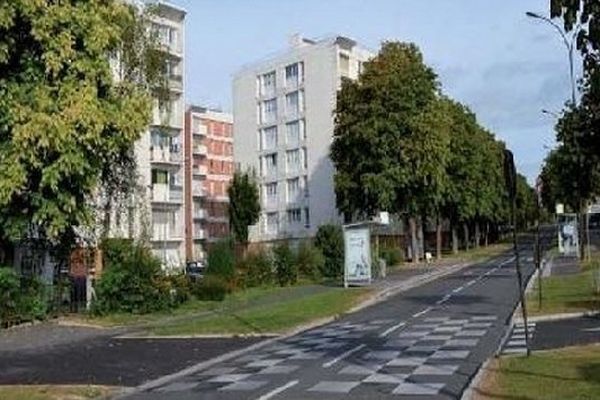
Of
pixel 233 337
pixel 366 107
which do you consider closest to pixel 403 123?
pixel 366 107

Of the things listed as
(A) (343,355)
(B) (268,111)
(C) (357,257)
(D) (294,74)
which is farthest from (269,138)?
(A) (343,355)

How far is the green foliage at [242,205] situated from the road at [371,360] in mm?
60416

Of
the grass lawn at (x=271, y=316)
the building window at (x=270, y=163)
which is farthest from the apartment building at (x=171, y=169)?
the grass lawn at (x=271, y=316)

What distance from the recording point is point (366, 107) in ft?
207

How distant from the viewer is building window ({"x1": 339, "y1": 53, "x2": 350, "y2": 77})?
3968 inches

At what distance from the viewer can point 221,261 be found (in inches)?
1709

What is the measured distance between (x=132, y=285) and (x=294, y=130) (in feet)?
235

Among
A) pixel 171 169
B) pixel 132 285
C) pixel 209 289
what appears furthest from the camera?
pixel 171 169

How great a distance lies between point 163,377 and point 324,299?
18.7m

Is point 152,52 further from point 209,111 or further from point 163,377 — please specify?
point 209,111

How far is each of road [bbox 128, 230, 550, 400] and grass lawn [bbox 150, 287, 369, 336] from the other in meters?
1.21

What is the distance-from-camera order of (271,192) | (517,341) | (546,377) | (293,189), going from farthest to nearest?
1. (271,192)
2. (293,189)
3. (517,341)
4. (546,377)

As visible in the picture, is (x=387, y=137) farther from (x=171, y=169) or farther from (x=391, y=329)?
(x=391, y=329)

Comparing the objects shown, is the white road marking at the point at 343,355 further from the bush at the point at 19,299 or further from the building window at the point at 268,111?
the building window at the point at 268,111
